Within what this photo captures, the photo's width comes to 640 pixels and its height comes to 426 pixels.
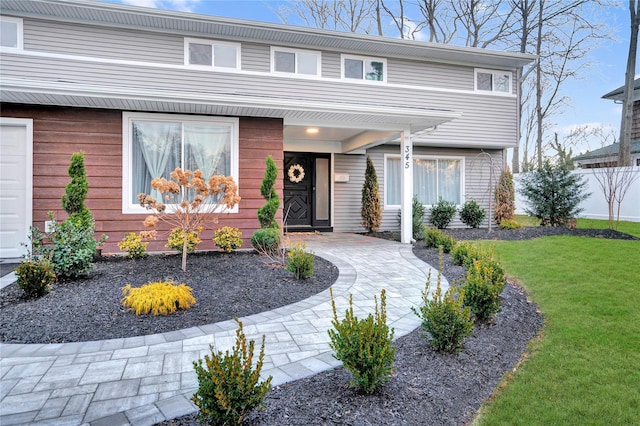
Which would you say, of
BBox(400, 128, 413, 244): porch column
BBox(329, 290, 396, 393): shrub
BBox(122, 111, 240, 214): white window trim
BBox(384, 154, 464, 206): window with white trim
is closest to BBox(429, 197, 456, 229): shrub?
BBox(384, 154, 464, 206): window with white trim

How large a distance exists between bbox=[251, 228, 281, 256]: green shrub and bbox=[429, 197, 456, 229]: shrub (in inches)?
249

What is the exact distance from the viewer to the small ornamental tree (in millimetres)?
10492

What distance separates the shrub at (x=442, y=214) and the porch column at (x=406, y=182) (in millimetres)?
3026

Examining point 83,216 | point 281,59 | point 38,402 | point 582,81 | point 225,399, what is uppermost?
point 582,81

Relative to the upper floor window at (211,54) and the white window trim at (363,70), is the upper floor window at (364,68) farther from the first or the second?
the upper floor window at (211,54)

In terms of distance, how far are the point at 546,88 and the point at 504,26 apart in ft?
17.4

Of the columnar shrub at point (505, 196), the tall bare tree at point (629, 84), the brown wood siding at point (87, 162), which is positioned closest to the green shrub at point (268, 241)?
the brown wood siding at point (87, 162)

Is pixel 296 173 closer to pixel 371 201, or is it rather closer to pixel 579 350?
pixel 371 201

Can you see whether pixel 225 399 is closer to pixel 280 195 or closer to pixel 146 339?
pixel 146 339

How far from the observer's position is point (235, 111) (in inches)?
261

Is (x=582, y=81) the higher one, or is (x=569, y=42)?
(x=569, y=42)

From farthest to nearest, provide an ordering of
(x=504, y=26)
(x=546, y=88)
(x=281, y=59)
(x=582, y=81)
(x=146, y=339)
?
(x=546, y=88) → (x=582, y=81) → (x=504, y=26) → (x=281, y=59) → (x=146, y=339)

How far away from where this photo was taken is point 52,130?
20.0 ft

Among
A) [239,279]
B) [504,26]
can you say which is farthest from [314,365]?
[504,26]
